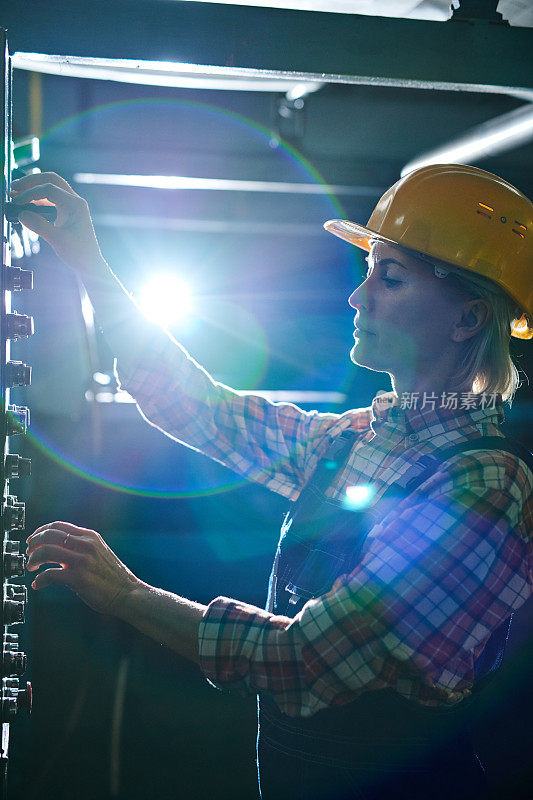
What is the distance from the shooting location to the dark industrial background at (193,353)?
293 cm

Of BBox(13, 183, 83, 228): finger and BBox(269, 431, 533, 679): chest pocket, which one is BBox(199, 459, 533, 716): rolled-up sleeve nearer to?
BBox(269, 431, 533, 679): chest pocket

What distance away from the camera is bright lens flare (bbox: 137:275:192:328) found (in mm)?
3705

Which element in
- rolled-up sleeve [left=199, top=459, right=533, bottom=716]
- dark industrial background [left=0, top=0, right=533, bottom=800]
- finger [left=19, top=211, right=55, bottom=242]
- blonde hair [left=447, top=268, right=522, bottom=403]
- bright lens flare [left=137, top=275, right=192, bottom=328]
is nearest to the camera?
rolled-up sleeve [left=199, top=459, right=533, bottom=716]

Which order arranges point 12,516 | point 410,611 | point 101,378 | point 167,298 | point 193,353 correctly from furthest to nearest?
point 193,353 < point 167,298 < point 101,378 < point 12,516 < point 410,611

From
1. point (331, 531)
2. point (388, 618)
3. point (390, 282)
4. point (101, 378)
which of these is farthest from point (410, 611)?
point (101, 378)

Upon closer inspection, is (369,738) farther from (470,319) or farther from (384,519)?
(470,319)

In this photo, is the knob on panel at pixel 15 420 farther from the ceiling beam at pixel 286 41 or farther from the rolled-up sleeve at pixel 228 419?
the ceiling beam at pixel 286 41

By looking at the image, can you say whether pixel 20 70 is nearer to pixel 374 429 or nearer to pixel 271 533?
pixel 271 533

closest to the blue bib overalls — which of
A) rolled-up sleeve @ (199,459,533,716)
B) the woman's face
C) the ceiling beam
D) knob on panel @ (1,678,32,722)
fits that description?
rolled-up sleeve @ (199,459,533,716)

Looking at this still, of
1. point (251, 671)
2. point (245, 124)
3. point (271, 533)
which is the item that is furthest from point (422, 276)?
point (245, 124)

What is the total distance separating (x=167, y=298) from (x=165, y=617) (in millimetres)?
2812

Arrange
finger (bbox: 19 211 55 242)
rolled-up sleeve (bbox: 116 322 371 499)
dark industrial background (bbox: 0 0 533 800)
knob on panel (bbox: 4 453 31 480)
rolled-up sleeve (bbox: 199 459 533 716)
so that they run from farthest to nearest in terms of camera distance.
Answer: dark industrial background (bbox: 0 0 533 800)
rolled-up sleeve (bbox: 116 322 371 499)
finger (bbox: 19 211 55 242)
knob on panel (bbox: 4 453 31 480)
rolled-up sleeve (bbox: 199 459 533 716)

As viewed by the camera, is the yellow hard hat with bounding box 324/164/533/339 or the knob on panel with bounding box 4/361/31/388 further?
the yellow hard hat with bounding box 324/164/533/339

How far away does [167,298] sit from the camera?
12.7 feet
